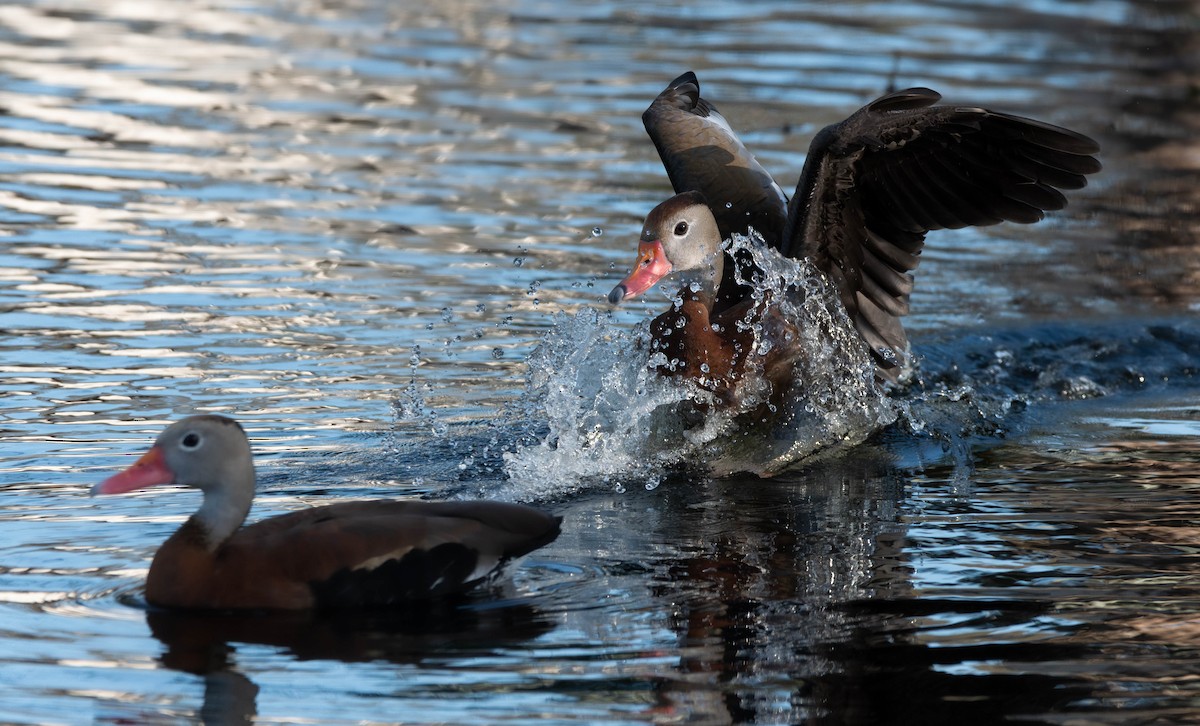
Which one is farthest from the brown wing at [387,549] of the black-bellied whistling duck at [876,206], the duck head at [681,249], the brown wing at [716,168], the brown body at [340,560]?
the brown wing at [716,168]

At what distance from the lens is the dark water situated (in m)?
5.33

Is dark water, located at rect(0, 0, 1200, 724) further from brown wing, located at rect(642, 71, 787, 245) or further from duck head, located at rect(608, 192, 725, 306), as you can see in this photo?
brown wing, located at rect(642, 71, 787, 245)

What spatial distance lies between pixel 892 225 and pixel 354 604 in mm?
3958

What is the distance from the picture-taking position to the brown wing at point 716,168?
966cm

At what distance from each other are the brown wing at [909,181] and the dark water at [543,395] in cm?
86

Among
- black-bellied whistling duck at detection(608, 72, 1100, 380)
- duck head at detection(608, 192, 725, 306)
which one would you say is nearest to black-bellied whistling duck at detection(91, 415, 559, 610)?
black-bellied whistling duck at detection(608, 72, 1100, 380)

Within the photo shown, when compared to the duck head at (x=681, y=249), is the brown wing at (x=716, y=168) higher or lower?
higher

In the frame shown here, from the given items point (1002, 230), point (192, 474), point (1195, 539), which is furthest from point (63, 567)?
point (1002, 230)

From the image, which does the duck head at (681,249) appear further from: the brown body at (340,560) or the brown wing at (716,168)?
the brown body at (340,560)

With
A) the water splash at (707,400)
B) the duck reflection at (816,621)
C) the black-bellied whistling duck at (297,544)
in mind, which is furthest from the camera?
the water splash at (707,400)

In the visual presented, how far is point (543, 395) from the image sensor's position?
332 inches

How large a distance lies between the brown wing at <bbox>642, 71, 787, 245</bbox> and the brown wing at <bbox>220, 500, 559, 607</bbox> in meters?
3.93

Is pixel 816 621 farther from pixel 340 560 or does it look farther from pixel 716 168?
pixel 716 168

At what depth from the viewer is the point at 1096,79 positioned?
18.4m
